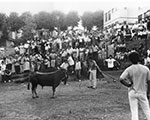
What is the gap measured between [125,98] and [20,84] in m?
8.32

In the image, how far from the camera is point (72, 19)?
151 feet

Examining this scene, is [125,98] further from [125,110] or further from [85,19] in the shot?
[85,19]

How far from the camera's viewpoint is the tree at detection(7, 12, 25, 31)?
42809 mm

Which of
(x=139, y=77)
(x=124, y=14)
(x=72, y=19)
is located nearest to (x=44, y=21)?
(x=72, y=19)

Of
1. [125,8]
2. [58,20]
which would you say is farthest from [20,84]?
[125,8]

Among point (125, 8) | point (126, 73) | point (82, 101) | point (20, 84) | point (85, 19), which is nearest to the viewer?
Answer: point (126, 73)

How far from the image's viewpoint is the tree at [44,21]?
43688 mm

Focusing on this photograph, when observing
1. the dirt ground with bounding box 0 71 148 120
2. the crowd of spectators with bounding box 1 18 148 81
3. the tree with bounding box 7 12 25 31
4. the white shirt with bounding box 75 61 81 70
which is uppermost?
the tree with bounding box 7 12 25 31

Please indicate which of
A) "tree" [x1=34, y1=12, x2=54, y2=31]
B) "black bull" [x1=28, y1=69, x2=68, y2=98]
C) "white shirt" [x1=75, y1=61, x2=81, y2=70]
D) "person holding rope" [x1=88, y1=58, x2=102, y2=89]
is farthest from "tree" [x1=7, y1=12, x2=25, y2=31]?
"black bull" [x1=28, y1=69, x2=68, y2=98]

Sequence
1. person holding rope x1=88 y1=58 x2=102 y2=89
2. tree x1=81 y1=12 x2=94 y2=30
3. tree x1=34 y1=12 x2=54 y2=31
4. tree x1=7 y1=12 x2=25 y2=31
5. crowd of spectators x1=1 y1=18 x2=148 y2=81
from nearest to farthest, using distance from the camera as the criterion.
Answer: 1. person holding rope x1=88 y1=58 x2=102 y2=89
2. crowd of spectators x1=1 y1=18 x2=148 y2=81
3. tree x1=7 y1=12 x2=25 y2=31
4. tree x1=34 y1=12 x2=54 y2=31
5. tree x1=81 y1=12 x2=94 y2=30

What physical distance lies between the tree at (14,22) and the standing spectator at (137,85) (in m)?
39.8

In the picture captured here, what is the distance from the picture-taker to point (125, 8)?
44438 millimetres

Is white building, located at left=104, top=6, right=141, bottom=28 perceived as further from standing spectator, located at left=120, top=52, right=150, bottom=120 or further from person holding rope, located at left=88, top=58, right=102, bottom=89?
standing spectator, located at left=120, top=52, right=150, bottom=120

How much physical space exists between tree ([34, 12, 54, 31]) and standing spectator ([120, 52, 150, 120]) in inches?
1549
